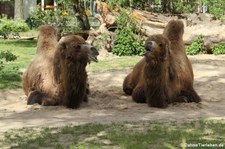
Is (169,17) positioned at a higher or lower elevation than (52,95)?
higher

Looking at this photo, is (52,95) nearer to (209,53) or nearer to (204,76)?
(204,76)

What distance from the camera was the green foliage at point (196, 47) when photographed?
17.4 meters

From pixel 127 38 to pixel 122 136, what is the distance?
447 inches

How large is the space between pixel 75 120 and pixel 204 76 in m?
5.44

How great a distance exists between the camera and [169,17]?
62.2ft

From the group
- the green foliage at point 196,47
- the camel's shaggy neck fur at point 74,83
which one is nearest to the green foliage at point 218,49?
the green foliage at point 196,47

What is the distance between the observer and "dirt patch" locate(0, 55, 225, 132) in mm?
7482

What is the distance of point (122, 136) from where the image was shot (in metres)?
6.23

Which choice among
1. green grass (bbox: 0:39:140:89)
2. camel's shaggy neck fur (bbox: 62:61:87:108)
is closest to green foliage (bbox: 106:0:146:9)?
green grass (bbox: 0:39:140:89)

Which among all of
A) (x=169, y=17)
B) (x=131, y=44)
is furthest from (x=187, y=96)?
(x=169, y=17)

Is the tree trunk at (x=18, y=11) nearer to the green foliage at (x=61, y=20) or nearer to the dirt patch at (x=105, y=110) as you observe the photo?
the green foliage at (x=61, y=20)

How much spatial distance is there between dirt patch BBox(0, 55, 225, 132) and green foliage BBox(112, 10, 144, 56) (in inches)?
242

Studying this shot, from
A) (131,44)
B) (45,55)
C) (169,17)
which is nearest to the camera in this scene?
(45,55)

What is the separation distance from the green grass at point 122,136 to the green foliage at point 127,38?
33.6ft
